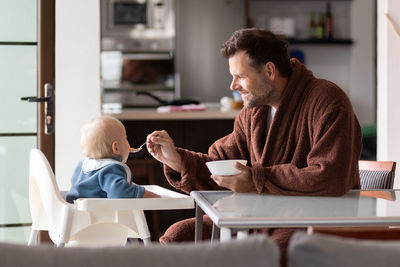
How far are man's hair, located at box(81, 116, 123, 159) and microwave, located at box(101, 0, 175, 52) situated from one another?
4.69 metres

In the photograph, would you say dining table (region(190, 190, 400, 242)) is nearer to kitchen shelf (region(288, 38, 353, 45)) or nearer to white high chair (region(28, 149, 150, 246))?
white high chair (region(28, 149, 150, 246))

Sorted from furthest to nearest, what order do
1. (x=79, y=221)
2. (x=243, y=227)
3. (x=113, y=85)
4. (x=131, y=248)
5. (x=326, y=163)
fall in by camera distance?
(x=113, y=85), (x=79, y=221), (x=326, y=163), (x=243, y=227), (x=131, y=248)

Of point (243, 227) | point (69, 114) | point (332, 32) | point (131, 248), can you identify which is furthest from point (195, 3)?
point (131, 248)

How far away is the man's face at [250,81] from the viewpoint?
2383 millimetres

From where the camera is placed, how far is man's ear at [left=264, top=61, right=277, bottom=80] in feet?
7.85

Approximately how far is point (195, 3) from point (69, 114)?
3785 mm

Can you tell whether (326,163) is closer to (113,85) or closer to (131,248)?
(131,248)

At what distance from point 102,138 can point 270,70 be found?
0.68 meters

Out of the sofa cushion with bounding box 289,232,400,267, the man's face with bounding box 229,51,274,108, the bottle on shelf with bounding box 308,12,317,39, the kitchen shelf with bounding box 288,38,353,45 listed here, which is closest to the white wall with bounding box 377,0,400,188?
the man's face with bounding box 229,51,274,108

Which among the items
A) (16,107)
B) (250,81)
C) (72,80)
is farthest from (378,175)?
(16,107)

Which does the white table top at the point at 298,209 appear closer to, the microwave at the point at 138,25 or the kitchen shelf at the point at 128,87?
the kitchen shelf at the point at 128,87

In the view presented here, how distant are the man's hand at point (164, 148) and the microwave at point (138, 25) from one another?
4854mm

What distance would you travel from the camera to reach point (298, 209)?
1.87 metres

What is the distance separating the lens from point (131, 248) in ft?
3.19
